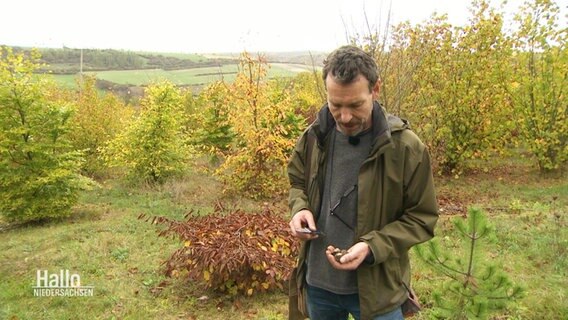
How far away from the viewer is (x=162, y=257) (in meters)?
5.94

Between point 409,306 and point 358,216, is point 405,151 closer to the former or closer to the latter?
point 358,216

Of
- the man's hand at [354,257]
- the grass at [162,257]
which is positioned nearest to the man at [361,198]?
the man's hand at [354,257]

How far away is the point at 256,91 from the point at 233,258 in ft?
15.2

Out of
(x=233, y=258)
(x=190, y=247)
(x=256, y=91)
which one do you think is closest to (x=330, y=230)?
(x=233, y=258)

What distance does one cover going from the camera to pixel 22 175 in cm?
757

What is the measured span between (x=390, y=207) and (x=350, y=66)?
2.13ft

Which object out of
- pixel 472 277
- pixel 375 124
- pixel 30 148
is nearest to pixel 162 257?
pixel 30 148

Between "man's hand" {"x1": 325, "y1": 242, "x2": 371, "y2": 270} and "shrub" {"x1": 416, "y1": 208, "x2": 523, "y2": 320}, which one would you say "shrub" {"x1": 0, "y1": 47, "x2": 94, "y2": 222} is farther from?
"man's hand" {"x1": 325, "y1": 242, "x2": 371, "y2": 270}

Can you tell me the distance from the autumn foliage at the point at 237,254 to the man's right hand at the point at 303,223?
246 centimetres

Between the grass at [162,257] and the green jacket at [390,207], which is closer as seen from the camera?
the green jacket at [390,207]

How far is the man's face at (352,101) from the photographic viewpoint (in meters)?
1.74

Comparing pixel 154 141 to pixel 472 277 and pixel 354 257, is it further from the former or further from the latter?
pixel 354 257

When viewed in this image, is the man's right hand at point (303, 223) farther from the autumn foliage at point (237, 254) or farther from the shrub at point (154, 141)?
the shrub at point (154, 141)

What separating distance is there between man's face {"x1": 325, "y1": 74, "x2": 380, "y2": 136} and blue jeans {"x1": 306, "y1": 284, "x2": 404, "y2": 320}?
0.81 metres
